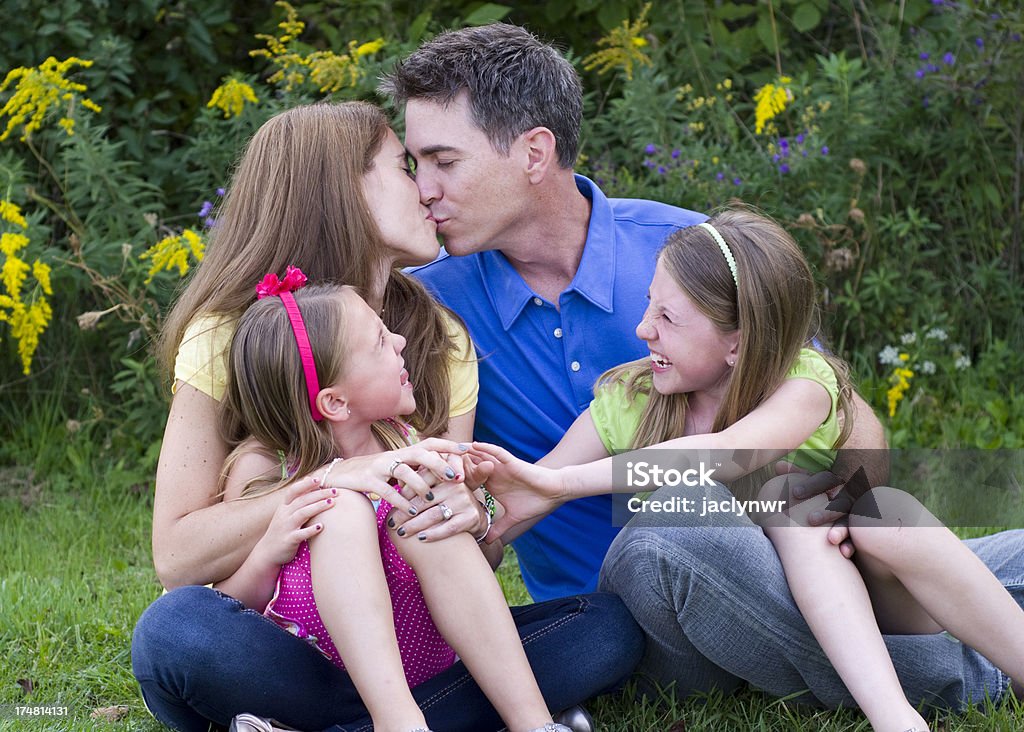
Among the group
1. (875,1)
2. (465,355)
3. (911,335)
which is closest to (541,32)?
(875,1)

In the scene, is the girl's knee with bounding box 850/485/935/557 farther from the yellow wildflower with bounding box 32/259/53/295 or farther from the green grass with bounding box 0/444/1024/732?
the yellow wildflower with bounding box 32/259/53/295

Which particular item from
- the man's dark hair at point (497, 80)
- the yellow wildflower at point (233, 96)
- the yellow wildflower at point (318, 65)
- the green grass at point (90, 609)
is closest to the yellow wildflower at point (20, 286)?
the green grass at point (90, 609)

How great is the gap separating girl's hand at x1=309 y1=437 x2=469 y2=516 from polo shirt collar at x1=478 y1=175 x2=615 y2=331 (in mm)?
628

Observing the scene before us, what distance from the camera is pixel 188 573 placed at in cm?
243

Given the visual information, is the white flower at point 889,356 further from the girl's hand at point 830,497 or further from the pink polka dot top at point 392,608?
the pink polka dot top at point 392,608

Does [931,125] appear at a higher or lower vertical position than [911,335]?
higher

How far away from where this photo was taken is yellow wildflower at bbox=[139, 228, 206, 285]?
3.66 meters

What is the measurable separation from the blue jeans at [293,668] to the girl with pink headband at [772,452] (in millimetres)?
239

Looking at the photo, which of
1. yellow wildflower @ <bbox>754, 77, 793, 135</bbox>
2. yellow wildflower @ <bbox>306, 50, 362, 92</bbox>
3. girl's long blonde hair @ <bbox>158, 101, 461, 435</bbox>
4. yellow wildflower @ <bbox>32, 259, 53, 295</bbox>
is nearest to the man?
girl's long blonde hair @ <bbox>158, 101, 461, 435</bbox>

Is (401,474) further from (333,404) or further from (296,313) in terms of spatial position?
(296,313)

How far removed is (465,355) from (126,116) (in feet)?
7.46

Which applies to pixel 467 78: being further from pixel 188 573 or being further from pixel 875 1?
pixel 875 1

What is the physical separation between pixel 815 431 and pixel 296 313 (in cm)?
101

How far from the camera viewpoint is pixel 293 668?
2.30 m
